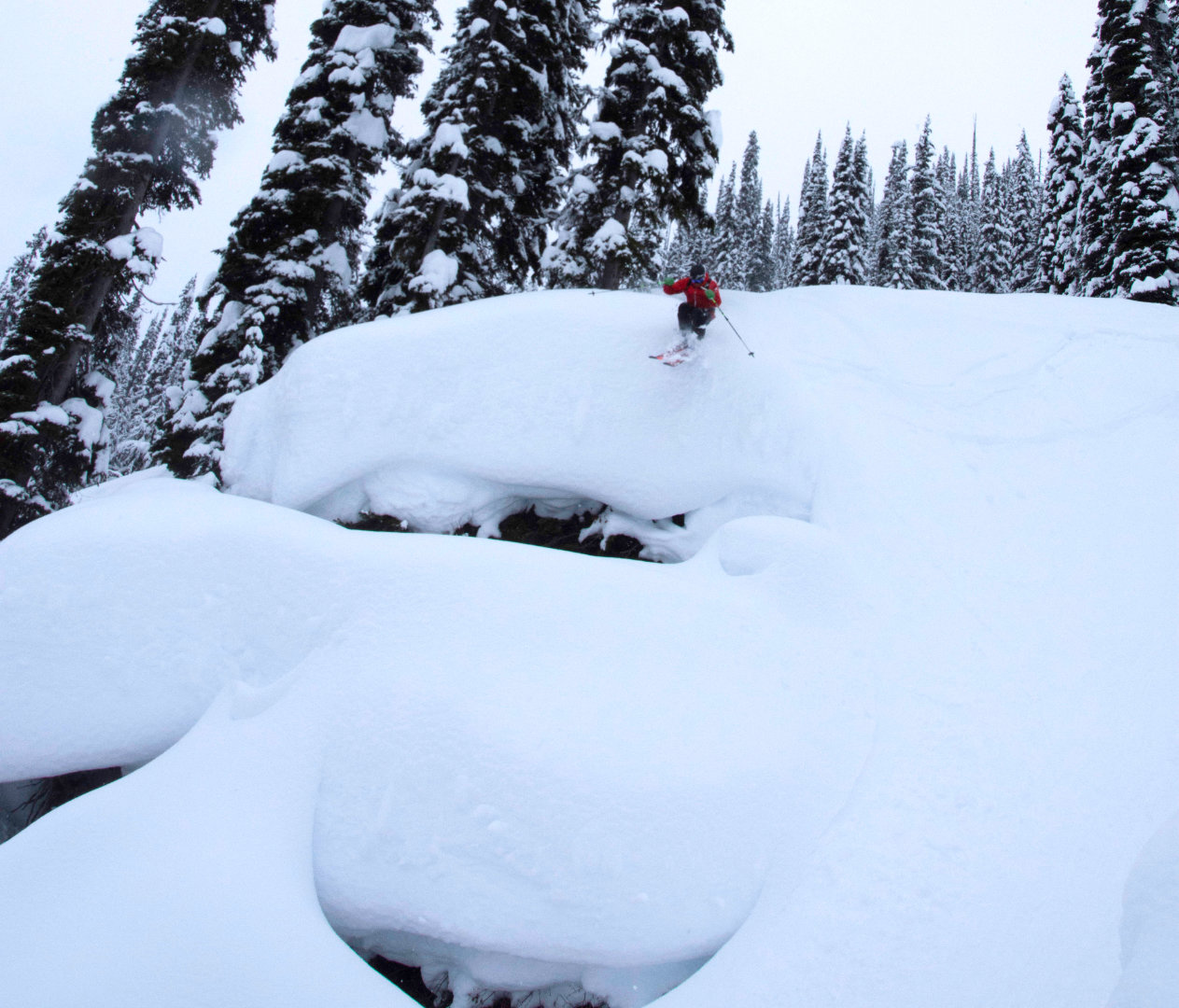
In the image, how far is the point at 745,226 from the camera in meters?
53.2

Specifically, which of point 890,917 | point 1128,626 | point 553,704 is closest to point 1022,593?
point 1128,626

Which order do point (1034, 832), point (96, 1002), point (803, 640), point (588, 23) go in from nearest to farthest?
point (96, 1002) → point (1034, 832) → point (803, 640) → point (588, 23)

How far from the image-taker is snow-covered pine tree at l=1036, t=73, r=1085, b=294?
86.6ft

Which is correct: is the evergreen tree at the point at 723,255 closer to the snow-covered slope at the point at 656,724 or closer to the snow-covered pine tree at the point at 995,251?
the snow-covered pine tree at the point at 995,251

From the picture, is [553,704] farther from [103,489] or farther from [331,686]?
[103,489]

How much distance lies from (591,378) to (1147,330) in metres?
8.82

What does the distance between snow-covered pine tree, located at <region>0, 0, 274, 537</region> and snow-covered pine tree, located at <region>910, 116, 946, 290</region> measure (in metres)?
34.5

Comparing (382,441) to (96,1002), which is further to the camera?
(382,441)

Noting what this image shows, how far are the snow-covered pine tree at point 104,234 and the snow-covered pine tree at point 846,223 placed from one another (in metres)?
28.2

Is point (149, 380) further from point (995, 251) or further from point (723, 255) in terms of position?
point (995, 251)

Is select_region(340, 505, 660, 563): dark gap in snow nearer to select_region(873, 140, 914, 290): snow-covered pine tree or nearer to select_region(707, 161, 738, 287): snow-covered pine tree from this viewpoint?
→ select_region(873, 140, 914, 290): snow-covered pine tree

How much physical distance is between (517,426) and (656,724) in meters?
4.69

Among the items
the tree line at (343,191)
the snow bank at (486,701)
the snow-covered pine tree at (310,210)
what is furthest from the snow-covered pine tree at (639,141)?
the snow bank at (486,701)

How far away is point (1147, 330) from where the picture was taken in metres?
9.38
